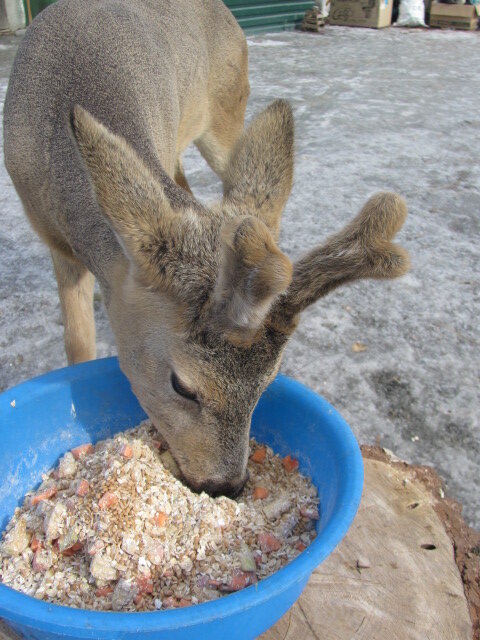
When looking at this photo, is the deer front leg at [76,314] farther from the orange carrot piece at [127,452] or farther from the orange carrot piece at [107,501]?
the orange carrot piece at [107,501]

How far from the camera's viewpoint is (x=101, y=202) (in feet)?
6.20

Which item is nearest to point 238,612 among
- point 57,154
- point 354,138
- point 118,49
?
point 57,154

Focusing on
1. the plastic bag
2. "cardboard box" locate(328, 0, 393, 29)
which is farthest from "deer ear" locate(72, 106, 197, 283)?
the plastic bag

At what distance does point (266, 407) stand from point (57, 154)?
4.62ft

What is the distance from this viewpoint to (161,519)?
7.06 ft

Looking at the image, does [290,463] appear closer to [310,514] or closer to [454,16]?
[310,514]

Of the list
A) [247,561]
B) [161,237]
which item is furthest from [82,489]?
[161,237]

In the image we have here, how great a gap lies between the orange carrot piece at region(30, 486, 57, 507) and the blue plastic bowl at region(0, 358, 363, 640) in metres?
0.09

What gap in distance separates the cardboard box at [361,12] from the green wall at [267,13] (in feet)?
2.35

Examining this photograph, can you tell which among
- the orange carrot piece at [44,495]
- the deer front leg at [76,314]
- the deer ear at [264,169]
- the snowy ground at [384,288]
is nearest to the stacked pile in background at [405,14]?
the snowy ground at [384,288]

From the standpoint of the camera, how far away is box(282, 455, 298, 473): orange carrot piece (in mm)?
2473

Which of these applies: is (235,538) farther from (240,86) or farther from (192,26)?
(240,86)

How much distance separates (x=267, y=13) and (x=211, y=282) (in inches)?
534

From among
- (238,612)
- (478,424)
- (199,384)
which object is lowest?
(478,424)
